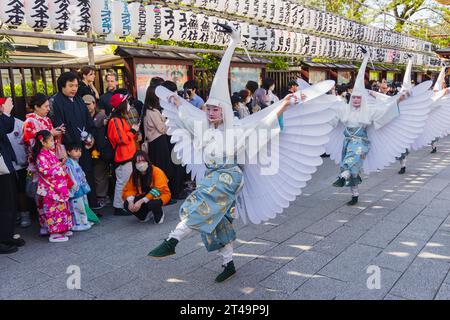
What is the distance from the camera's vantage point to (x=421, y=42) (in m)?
21.0

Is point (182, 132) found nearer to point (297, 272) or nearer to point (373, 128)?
point (297, 272)

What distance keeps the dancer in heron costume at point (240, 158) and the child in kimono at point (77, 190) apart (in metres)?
1.91

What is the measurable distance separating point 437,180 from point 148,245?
562 cm

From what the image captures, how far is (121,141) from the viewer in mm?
5395

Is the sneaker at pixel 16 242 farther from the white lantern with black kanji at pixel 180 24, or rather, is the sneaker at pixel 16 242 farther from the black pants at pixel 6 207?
Result: the white lantern with black kanji at pixel 180 24

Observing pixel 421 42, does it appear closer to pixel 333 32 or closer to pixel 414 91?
pixel 333 32

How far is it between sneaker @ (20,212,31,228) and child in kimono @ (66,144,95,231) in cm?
73

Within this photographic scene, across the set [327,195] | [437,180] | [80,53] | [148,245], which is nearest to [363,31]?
[437,180]

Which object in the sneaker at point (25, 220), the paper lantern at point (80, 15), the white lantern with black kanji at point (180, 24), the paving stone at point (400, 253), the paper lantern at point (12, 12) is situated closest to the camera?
the paving stone at point (400, 253)

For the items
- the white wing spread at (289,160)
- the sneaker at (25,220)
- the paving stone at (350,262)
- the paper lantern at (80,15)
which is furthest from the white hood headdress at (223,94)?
the paper lantern at (80,15)

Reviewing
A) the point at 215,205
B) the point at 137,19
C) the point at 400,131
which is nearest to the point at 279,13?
the point at 137,19

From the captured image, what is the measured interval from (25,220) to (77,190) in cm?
94

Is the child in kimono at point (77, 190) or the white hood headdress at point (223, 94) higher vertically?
the white hood headdress at point (223, 94)

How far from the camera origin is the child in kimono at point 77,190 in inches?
192
